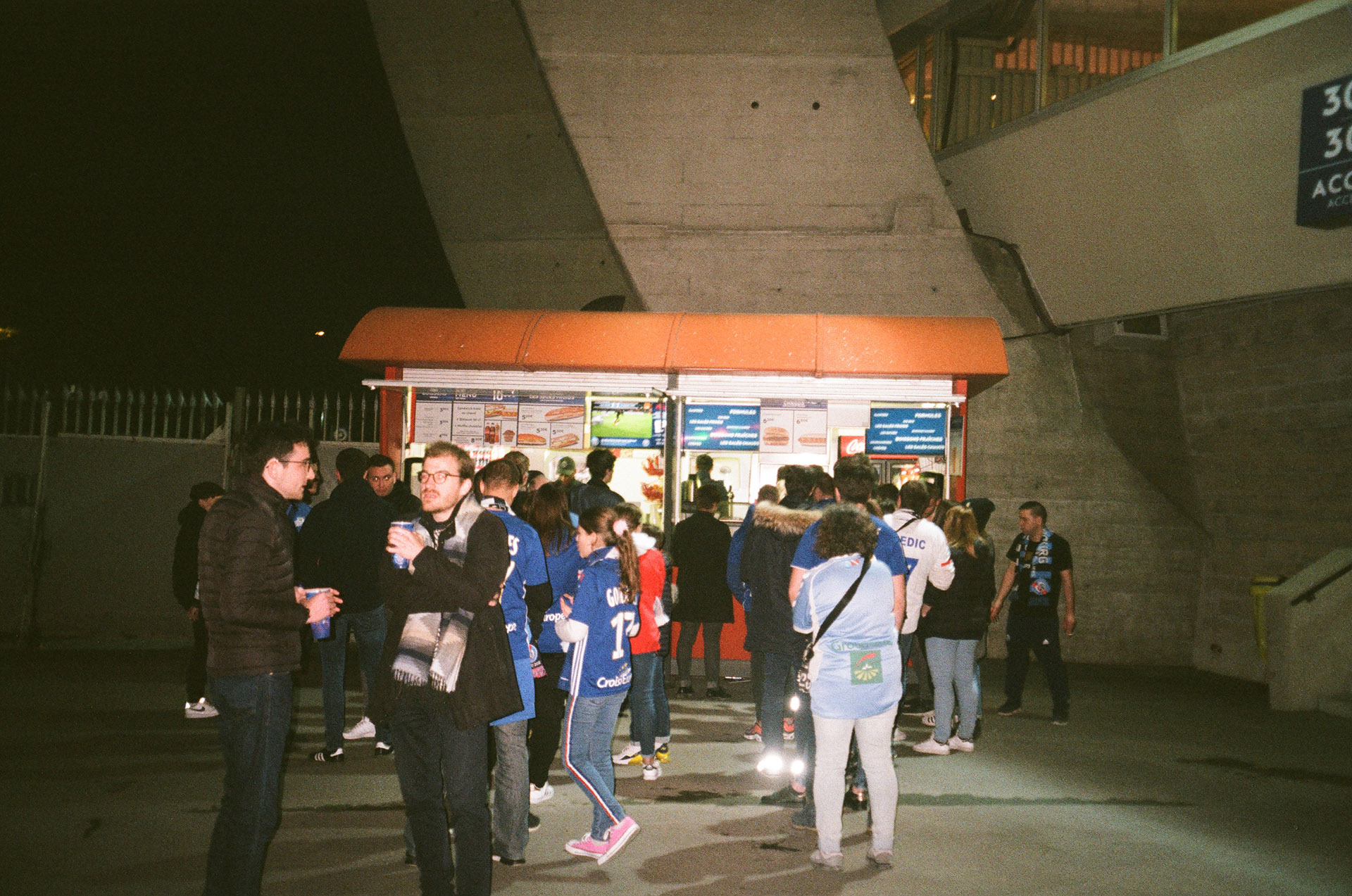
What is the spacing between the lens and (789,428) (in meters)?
11.1

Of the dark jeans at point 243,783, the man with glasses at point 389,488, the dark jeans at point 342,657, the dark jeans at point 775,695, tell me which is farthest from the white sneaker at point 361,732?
the dark jeans at point 243,783

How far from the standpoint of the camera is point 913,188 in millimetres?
13062

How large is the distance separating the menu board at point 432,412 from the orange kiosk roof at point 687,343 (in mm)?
401

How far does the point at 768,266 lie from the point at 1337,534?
7298mm

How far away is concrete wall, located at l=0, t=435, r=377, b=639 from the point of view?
1169 centimetres

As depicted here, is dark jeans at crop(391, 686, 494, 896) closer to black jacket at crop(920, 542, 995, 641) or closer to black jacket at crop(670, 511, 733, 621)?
black jacket at crop(920, 542, 995, 641)

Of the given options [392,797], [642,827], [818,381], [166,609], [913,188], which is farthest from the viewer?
[913,188]

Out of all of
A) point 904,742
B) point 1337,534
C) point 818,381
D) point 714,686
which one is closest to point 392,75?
point 818,381

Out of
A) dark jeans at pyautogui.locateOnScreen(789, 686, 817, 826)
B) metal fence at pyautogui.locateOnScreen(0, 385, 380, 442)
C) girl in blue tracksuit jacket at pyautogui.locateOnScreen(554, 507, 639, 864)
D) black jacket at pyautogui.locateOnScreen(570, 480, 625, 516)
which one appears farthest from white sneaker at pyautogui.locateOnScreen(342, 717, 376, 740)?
metal fence at pyautogui.locateOnScreen(0, 385, 380, 442)

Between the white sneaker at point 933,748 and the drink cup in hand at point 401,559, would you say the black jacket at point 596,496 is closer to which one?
the white sneaker at point 933,748

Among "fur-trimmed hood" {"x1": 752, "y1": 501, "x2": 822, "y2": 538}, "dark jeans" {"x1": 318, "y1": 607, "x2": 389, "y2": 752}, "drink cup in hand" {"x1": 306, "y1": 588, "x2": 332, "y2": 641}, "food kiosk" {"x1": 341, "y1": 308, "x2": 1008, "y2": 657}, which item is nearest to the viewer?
"drink cup in hand" {"x1": 306, "y1": 588, "x2": 332, "y2": 641}

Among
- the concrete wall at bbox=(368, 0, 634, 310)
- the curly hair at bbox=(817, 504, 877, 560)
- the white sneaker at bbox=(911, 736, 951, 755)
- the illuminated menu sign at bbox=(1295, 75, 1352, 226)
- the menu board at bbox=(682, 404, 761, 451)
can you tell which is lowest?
the white sneaker at bbox=(911, 736, 951, 755)

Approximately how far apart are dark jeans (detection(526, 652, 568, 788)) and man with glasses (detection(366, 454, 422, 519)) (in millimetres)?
2330

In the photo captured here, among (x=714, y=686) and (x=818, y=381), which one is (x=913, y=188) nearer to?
(x=818, y=381)
